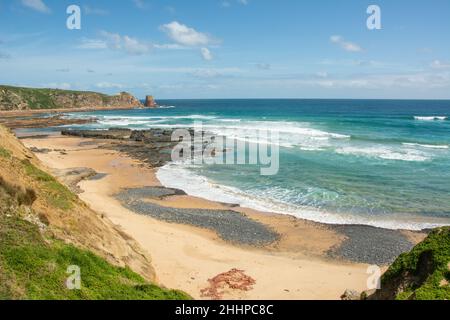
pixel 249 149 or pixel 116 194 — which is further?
pixel 249 149

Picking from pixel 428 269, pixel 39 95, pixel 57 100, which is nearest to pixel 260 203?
pixel 428 269

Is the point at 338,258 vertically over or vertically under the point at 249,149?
under

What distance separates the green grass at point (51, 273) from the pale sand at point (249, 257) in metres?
3.19

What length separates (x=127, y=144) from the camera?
5019 cm

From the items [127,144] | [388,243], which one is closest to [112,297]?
[388,243]

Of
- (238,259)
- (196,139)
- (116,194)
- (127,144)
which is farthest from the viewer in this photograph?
(196,139)

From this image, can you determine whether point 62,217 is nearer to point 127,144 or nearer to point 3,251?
point 3,251

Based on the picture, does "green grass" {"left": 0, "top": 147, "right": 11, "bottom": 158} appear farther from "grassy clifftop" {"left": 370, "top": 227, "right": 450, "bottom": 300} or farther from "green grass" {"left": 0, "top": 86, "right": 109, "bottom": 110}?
"green grass" {"left": 0, "top": 86, "right": 109, "bottom": 110}

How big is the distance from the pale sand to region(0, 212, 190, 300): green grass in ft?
10.5

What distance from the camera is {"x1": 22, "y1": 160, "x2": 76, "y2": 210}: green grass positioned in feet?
42.8

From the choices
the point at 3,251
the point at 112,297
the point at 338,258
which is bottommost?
the point at 338,258

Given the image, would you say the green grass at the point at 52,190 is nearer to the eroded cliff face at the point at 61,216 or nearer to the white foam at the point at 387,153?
the eroded cliff face at the point at 61,216

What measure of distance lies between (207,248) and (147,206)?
7459 mm

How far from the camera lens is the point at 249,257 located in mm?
16688
